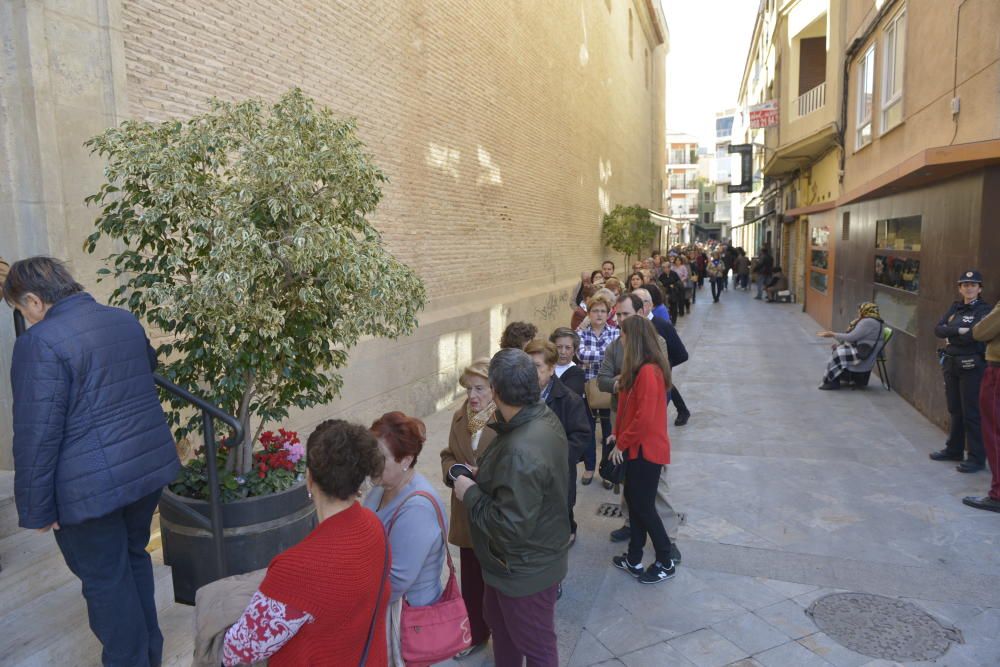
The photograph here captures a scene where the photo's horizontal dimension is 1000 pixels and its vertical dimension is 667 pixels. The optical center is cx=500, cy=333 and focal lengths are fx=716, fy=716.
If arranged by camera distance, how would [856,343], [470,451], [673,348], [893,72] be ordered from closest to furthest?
[470,451]
[673,348]
[856,343]
[893,72]

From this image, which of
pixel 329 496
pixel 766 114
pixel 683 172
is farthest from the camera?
pixel 683 172

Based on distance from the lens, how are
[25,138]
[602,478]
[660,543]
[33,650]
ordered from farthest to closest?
[602,478] → [660,543] → [25,138] → [33,650]

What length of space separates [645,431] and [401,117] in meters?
6.14

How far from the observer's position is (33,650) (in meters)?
3.40

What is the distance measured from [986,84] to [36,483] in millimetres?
8877

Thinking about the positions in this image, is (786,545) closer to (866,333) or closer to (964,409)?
(964,409)

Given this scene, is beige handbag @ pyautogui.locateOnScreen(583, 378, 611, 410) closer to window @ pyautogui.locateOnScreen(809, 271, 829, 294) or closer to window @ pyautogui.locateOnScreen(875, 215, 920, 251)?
window @ pyautogui.locateOnScreen(875, 215, 920, 251)

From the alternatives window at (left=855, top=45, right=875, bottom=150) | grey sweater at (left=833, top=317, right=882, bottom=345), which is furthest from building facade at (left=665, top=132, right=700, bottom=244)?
grey sweater at (left=833, top=317, right=882, bottom=345)

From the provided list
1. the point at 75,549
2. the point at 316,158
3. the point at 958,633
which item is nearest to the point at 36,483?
the point at 75,549

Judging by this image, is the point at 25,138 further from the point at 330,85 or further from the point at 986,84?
the point at 986,84

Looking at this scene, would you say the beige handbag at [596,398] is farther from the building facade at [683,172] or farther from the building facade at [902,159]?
the building facade at [683,172]

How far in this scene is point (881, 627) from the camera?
4266 millimetres

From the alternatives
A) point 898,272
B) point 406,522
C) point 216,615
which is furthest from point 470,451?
point 898,272

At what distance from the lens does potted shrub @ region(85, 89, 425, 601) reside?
11.9 ft
